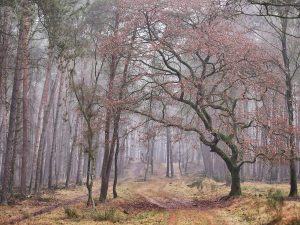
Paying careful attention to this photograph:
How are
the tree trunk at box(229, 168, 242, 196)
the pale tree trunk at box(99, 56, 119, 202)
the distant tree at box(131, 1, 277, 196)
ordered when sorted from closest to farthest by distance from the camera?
the distant tree at box(131, 1, 277, 196)
the pale tree trunk at box(99, 56, 119, 202)
the tree trunk at box(229, 168, 242, 196)

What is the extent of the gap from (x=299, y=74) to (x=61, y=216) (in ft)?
87.0

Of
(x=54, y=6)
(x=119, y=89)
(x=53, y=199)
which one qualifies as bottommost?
(x=53, y=199)

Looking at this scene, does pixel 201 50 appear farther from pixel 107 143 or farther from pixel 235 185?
pixel 235 185

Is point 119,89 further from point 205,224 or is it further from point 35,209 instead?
point 205,224

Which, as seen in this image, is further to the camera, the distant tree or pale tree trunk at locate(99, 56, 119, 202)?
pale tree trunk at locate(99, 56, 119, 202)

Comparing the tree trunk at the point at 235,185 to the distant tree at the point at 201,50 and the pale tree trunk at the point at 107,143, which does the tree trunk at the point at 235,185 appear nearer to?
the distant tree at the point at 201,50

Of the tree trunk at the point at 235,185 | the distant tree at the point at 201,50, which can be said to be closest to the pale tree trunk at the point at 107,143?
the distant tree at the point at 201,50

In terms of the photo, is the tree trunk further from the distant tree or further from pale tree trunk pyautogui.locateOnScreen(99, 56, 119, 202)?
pale tree trunk pyautogui.locateOnScreen(99, 56, 119, 202)

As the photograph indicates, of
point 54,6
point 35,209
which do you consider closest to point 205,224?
point 35,209

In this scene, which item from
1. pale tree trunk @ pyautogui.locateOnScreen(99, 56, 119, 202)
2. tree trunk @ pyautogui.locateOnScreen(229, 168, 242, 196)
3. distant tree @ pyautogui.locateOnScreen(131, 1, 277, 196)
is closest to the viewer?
distant tree @ pyautogui.locateOnScreen(131, 1, 277, 196)

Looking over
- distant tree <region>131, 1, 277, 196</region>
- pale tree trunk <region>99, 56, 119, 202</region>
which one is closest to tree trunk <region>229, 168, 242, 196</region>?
distant tree <region>131, 1, 277, 196</region>

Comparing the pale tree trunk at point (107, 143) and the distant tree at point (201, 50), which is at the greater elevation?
the distant tree at point (201, 50)

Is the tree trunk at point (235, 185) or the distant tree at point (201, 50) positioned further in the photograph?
the tree trunk at point (235, 185)

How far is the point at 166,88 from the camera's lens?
77.0 feet
